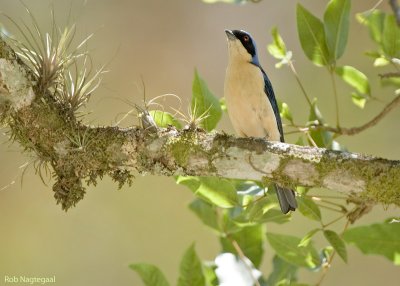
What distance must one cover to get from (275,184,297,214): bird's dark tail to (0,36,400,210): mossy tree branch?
415 mm

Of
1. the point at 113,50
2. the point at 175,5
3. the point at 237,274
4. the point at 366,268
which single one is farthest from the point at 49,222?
the point at 237,274

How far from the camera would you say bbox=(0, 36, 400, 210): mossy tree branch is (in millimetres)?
2271

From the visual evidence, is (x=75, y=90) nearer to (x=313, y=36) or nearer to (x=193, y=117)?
(x=193, y=117)

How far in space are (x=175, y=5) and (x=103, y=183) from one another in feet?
6.92

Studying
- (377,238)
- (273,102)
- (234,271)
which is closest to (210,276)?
(234,271)

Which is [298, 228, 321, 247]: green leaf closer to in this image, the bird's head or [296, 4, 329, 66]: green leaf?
[296, 4, 329, 66]: green leaf

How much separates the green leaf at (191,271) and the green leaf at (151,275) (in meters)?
0.09

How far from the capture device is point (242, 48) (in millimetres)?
3660

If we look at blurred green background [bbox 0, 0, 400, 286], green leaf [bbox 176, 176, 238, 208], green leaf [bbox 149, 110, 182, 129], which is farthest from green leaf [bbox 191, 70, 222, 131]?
blurred green background [bbox 0, 0, 400, 286]

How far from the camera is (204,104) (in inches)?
107

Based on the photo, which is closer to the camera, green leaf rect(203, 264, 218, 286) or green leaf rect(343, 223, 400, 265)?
green leaf rect(343, 223, 400, 265)

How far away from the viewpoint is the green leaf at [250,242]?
2.93 metres

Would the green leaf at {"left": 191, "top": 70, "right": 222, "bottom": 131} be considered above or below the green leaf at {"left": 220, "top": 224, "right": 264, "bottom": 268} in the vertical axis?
above

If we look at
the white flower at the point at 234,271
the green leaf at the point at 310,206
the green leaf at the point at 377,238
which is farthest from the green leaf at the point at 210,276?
the green leaf at the point at 377,238
